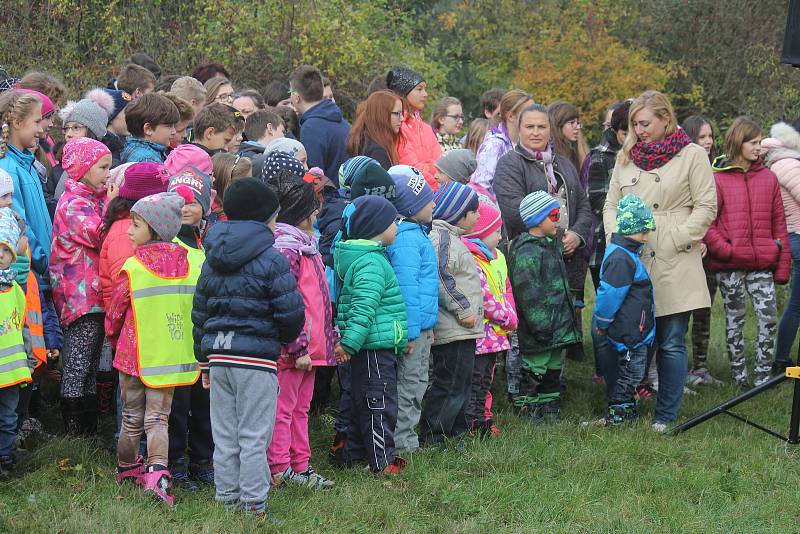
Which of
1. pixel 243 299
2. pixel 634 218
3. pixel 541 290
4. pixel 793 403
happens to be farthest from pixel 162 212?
pixel 793 403

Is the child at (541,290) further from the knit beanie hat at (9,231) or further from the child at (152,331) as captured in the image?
the knit beanie hat at (9,231)

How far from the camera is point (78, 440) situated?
629cm

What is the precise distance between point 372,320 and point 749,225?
13.9 ft

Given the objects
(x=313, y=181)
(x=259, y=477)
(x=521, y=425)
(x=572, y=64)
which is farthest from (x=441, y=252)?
(x=572, y=64)

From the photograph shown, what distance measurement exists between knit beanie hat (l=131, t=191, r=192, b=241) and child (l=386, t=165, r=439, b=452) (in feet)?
4.58

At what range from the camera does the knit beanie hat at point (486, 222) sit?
720 centimetres

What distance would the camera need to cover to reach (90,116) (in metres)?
7.14

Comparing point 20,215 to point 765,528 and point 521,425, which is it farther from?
point 765,528

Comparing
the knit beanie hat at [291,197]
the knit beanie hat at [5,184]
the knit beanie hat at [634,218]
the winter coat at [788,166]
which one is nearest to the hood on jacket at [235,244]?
the knit beanie hat at [291,197]

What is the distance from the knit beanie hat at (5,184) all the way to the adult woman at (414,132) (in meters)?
3.19

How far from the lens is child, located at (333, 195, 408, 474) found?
6012 millimetres

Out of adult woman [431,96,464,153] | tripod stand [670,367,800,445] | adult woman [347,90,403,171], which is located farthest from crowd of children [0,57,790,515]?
adult woman [431,96,464,153]

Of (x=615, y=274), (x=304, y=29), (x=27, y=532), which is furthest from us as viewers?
(x=304, y=29)

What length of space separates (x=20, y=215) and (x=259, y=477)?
2134mm
